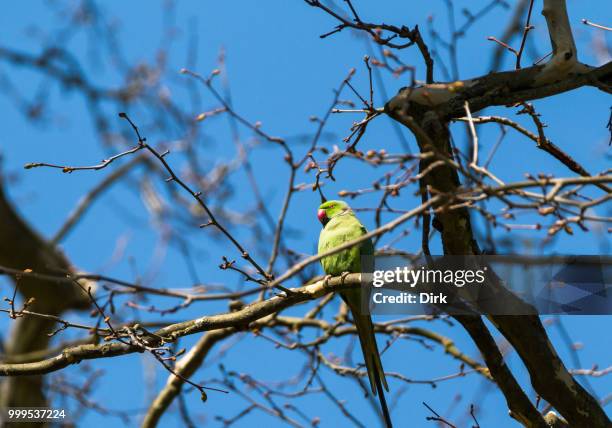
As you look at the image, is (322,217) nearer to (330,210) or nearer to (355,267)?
(330,210)

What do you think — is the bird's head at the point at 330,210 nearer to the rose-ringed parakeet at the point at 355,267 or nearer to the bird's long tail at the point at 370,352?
the rose-ringed parakeet at the point at 355,267

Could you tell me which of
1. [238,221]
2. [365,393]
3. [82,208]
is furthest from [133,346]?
[82,208]

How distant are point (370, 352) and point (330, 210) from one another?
1263 millimetres

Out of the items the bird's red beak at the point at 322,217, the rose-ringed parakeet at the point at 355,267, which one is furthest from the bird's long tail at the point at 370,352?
the bird's red beak at the point at 322,217

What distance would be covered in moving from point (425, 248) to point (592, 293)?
2.54ft

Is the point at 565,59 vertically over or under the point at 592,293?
over

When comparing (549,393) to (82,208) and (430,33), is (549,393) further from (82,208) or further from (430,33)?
(82,208)

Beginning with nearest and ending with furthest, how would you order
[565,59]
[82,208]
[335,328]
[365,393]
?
1. [565,59]
2. [365,393]
3. [335,328]
4. [82,208]

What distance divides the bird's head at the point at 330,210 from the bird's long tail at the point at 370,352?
91 centimetres

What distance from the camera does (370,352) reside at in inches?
146

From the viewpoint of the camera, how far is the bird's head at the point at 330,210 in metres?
4.64

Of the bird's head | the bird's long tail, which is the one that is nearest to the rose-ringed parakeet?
the bird's long tail

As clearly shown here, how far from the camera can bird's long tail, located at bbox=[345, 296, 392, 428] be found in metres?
3.59

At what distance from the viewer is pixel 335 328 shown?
4.39 m
